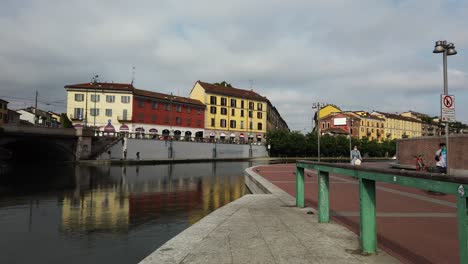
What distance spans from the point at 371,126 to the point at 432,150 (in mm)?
89668

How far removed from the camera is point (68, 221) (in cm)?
1066

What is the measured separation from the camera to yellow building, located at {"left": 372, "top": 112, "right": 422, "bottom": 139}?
117250mm

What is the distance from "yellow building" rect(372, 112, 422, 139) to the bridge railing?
384 ft

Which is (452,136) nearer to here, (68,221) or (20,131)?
(68,221)

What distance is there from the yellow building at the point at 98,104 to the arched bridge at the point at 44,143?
954 centimetres

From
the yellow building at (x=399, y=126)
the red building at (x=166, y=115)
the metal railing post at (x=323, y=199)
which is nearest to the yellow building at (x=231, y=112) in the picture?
the red building at (x=166, y=115)

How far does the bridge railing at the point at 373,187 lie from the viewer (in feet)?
10.5

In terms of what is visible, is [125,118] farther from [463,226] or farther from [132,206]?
[463,226]

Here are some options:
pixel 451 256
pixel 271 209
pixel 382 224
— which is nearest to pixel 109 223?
pixel 271 209

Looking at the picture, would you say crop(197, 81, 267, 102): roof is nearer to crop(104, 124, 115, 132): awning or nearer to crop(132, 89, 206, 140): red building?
crop(132, 89, 206, 140): red building

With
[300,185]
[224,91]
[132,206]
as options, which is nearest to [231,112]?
[224,91]

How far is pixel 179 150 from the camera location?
202 feet

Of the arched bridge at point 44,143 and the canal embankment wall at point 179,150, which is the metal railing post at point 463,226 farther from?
the canal embankment wall at point 179,150

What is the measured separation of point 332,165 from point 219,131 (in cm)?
7047
